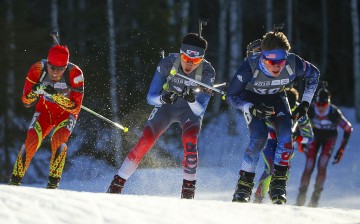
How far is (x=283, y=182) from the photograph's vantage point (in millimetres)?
8836

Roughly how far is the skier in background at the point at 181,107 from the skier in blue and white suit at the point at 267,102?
2.40 feet

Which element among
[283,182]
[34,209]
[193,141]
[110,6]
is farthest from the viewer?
[110,6]

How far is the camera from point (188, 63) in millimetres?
9727

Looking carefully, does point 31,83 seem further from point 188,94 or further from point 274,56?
point 274,56

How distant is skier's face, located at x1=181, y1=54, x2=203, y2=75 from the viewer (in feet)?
31.9

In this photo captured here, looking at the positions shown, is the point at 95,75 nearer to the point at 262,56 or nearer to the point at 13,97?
the point at 13,97

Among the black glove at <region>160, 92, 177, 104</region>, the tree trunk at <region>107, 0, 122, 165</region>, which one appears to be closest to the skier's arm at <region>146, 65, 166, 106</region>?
the black glove at <region>160, 92, 177, 104</region>

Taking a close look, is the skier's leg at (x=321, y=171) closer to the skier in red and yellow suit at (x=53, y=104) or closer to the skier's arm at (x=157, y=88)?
the skier's arm at (x=157, y=88)

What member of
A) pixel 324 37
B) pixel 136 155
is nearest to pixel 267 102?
pixel 136 155

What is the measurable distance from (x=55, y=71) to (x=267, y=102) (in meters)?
2.41

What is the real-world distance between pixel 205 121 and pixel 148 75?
1.78 meters

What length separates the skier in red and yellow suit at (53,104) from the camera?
975 cm

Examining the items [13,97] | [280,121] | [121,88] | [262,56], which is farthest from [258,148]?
[121,88]

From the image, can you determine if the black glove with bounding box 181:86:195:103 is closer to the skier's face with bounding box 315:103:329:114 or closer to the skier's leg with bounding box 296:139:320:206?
the skier's leg with bounding box 296:139:320:206
